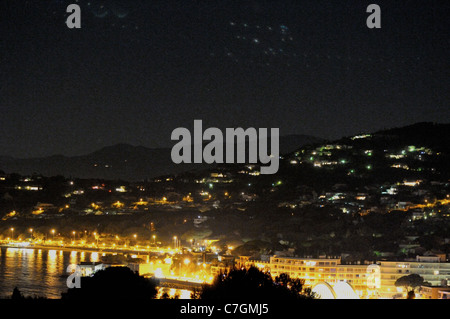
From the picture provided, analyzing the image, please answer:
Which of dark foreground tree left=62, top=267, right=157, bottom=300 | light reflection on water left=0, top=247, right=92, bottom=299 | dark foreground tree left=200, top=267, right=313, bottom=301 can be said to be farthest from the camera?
light reflection on water left=0, top=247, right=92, bottom=299

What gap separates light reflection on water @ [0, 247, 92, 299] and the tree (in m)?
10.5

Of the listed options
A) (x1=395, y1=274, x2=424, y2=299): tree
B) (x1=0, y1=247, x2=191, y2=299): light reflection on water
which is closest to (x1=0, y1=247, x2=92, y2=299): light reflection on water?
(x1=0, y1=247, x2=191, y2=299): light reflection on water

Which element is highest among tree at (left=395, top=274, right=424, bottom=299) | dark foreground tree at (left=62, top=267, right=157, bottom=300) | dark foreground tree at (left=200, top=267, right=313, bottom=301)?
dark foreground tree at (left=200, top=267, right=313, bottom=301)

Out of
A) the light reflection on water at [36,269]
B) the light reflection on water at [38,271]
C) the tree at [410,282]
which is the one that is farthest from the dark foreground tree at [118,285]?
the tree at [410,282]

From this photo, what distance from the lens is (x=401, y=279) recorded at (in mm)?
20766

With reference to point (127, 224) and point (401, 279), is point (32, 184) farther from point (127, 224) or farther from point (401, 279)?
point (401, 279)

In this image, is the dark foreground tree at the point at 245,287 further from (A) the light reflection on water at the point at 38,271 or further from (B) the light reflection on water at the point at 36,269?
(B) the light reflection on water at the point at 36,269

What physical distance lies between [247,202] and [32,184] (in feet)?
79.6

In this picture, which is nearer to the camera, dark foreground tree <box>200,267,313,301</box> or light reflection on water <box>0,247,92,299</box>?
dark foreground tree <box>200,267,313,301</box>

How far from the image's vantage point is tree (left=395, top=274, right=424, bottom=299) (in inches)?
783

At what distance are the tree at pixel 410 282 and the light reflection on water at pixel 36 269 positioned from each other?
10478mm

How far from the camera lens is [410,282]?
20219 mm

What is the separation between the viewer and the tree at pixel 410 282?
65.3ft

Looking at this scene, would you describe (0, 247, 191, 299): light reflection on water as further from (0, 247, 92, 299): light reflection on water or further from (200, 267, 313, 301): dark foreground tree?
(200, 267, 313, 301): dark foreground tree
